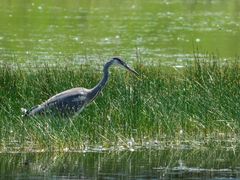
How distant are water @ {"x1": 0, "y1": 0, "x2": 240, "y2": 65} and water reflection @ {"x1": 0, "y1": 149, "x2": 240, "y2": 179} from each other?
319 inches

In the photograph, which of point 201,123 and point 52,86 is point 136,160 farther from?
point 52,86

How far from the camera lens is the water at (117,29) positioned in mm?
21172

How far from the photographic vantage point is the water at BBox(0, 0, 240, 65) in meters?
21.2

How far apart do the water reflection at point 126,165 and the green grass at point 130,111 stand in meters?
0.28

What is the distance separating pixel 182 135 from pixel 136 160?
1183 mm

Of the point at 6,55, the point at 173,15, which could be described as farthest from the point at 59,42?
the point at 173,15

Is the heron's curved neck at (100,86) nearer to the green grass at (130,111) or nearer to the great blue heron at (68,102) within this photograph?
the great blue heron at (68,102)

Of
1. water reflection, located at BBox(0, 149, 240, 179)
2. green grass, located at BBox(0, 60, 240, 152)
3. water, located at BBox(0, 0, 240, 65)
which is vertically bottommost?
water reflection, located at BBox(0, 149, 240, 179)

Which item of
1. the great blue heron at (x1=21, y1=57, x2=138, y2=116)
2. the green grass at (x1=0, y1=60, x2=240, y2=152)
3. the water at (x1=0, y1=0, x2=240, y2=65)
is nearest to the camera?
the green grass at (x1=0, y1=60, x2=240, y2=152)

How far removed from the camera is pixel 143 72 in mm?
13570

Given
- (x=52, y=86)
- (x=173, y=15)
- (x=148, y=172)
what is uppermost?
(x=173, y=15)

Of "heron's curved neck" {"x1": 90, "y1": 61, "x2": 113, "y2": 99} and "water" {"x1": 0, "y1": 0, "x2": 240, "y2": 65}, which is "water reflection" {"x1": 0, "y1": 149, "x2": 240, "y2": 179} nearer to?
"heron's curved neck" {"x1": 90, "y1": 61, "x2": 113, "y2": 99}

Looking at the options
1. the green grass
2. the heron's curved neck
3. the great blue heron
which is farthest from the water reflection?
the heron's curved neck

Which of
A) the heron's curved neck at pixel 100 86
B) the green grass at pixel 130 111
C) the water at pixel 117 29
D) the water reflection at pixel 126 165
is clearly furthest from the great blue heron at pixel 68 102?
the water at pixel 117 29
